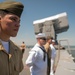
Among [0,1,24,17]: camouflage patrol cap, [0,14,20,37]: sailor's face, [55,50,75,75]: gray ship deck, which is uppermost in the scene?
[0,1,24,17]: camouflage patrol cap

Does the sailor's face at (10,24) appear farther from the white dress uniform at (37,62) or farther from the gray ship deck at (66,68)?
the gray ship deck at (66,68)

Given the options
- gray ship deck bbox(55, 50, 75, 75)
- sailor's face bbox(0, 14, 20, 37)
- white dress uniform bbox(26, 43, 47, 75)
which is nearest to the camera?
sailor's face bbox(0, 14, 20, 37)

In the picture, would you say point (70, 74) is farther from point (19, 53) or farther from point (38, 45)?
point (19, 53)

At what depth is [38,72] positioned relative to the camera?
5500 mm

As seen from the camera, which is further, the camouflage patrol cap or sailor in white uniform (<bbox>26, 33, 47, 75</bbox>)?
sailor in white uniform (<bbox>26, 33, 47, 75</bbox>)

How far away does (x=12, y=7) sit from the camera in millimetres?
2557

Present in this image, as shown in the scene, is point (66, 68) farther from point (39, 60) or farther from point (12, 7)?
point (12, 7)

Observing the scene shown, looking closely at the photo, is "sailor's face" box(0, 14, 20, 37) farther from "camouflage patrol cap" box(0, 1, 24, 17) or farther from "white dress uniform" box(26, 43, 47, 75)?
"white dress uniform" box(26, 43, 47, 75)

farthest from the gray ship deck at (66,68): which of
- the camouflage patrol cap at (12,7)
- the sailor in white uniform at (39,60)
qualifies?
the camouflage patrol cap at (12,7)

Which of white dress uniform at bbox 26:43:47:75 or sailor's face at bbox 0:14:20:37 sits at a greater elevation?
sailor's face at bbox 0:14:20:37

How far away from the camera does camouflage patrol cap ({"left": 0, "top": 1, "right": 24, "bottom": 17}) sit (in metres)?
2.55

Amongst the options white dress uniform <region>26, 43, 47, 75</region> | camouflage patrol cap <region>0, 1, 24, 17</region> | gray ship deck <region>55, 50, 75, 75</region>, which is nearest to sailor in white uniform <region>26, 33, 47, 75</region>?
white dress uniform <region>26, 43, 47, 75</region>

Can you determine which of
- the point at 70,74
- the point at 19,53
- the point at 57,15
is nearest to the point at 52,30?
the point at 57,15

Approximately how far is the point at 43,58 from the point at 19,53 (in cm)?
289
